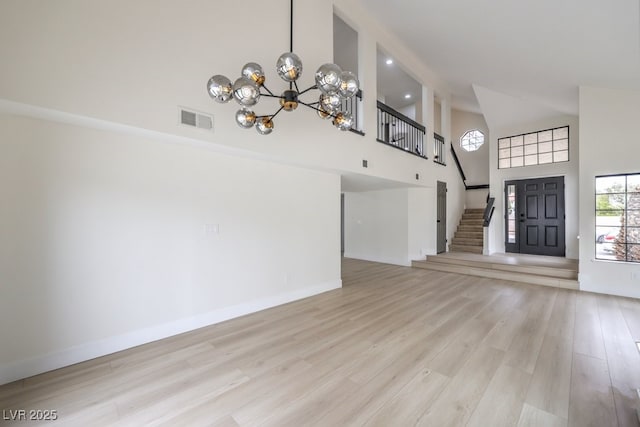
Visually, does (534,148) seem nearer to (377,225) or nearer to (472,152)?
(472,152)

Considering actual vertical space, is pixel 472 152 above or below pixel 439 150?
above

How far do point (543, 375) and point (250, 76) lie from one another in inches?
143

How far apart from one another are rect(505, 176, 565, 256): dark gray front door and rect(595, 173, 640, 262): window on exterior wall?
6.82 ft

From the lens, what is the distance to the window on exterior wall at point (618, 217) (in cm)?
443

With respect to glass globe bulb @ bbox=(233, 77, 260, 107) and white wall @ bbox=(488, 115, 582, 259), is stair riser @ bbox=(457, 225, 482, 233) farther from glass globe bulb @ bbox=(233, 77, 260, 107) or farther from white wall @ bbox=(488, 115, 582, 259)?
glass globe bulb @ bbox=(233, 77, 260, 107)

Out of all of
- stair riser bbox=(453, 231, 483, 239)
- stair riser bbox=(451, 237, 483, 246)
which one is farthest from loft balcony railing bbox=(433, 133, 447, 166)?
stair riser bbox=(451, 237, 483, 246)

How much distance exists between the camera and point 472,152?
9469 millimetres

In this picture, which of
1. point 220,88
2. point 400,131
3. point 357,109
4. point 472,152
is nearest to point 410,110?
point 472,152

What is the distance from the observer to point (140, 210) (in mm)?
2879

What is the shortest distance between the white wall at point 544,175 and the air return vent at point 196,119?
7595mm

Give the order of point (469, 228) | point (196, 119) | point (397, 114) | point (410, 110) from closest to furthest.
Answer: point (196, 119) → point (397, 114) → point (469, 228) → point (410, 110)

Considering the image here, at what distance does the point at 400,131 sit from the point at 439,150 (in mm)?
2078

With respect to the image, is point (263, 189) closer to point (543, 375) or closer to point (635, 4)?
point (543, 375)

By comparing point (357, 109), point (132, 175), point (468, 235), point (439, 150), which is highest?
point (357, 109)
